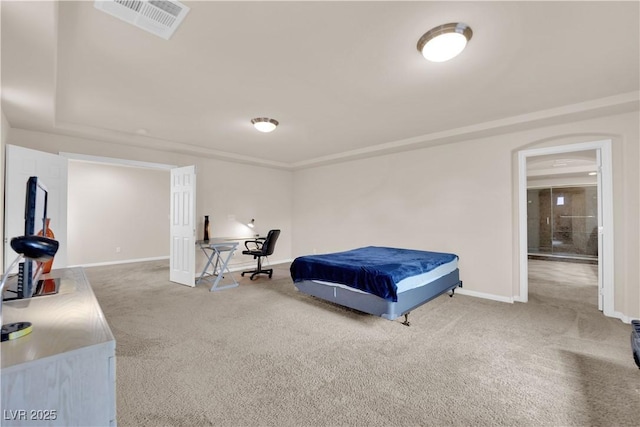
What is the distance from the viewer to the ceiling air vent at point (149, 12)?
1653mm

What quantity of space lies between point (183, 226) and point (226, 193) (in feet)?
4.47

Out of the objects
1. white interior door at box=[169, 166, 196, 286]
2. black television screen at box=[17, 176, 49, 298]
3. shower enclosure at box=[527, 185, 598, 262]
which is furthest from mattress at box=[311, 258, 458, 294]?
shower enclosure at box=[527, 185, 598, 262]

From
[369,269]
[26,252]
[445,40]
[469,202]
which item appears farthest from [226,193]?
[26,252]

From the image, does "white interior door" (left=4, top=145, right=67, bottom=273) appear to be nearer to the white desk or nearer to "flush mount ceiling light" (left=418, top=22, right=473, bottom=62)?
the white desk

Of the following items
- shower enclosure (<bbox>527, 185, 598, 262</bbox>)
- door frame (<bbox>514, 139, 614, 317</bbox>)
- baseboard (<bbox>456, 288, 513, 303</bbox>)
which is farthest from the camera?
shower enclosure (<bbox>527, 185, 598, 262</bbox>)

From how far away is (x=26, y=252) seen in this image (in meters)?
0.89

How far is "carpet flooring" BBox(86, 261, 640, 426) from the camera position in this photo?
1.69 m

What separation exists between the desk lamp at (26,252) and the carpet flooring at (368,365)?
39.7 inches

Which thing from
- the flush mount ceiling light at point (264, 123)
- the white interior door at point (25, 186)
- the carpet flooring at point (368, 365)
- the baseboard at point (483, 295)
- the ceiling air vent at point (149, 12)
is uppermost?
the ceiling air vent at point (149, 12)

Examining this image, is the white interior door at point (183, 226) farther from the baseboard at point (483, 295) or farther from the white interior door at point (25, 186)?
the baseboard at point (483, 295)

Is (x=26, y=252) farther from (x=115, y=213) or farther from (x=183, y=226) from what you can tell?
(x=115, y=213)

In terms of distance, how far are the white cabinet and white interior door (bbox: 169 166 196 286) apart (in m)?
3.62

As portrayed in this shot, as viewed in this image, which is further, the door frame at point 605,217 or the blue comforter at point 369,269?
the door frame at point 605,217

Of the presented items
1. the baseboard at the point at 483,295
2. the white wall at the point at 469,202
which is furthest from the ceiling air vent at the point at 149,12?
the baseboard at the point at 483,295
